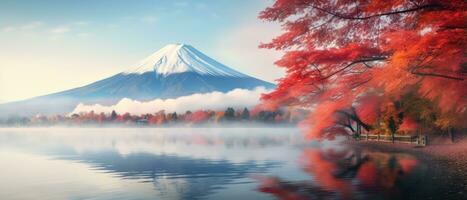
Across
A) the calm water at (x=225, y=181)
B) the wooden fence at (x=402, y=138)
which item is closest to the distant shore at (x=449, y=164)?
the calm water at (x=225, y=181)

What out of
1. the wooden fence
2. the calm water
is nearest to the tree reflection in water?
the calm water

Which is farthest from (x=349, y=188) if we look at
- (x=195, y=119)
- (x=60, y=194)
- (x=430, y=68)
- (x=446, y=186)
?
(x=195, y=119)

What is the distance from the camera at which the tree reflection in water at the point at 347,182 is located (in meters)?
12.2

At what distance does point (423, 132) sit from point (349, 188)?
61.1ft

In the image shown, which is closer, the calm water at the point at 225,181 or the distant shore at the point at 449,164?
the distant shore at the point at 449,164

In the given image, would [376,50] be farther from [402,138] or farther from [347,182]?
[402,138]

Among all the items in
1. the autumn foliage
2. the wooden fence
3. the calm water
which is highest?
the autumn foliage

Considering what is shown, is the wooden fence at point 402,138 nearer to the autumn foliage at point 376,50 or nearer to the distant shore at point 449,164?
the distant shore at point 449,164

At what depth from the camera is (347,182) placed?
1448cm

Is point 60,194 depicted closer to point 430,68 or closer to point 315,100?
point 430,68

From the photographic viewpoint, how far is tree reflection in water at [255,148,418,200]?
12242 mm

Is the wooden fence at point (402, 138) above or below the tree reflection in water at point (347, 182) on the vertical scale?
above

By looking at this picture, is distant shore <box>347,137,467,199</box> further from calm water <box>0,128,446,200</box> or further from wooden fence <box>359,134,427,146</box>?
wooden fence <box>359,134,427,146</box>

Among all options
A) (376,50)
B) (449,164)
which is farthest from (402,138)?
(376,50)
